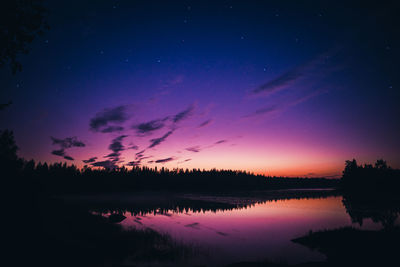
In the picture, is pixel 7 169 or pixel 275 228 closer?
pixel 275 228

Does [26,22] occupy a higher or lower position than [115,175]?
higher

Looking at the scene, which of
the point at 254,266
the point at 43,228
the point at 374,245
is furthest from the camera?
the point at 43,228

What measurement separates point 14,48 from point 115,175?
599 feet

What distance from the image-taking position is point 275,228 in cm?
3572

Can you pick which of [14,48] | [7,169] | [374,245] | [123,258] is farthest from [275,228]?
[7,169]

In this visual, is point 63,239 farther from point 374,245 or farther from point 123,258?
point 374,245

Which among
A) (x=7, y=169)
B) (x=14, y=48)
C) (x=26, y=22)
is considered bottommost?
(x=7, y=169)

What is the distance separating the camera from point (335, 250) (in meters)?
21.0

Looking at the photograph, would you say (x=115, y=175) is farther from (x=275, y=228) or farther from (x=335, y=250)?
(x=335, y=250)

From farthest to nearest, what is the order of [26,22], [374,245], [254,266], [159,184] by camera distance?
[159,184], [374,245], [254,266], [26,22]

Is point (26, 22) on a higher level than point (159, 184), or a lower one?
higher

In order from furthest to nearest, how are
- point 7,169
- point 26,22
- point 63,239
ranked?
point 7,169 < point 63,239 < point 26,22

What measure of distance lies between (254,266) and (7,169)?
51.4 m

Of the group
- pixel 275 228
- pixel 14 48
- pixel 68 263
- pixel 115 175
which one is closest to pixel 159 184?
pixel 115 175
